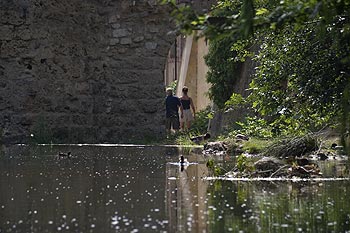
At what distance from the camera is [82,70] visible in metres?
19.2

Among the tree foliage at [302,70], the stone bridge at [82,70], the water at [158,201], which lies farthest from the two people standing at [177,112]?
the water at [158,201]

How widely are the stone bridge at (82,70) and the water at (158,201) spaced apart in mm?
7323

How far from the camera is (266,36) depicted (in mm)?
11320

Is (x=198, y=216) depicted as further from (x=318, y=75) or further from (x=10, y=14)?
(x=10, y=14)

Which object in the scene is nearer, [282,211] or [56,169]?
[282,211]

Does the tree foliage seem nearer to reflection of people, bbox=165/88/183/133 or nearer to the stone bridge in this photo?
the stone bridge

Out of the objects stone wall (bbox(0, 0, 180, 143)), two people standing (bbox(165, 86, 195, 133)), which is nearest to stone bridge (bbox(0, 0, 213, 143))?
stone wall (bbox(0, 0, 180, 143))

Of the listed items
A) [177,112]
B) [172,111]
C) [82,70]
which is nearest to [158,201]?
[82,70]

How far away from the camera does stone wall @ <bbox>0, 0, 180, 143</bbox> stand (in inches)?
721

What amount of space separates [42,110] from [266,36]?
26.0 ft

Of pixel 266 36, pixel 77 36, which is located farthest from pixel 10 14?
pixel 266 36

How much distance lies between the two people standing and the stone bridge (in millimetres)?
2802

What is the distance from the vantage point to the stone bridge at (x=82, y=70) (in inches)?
720

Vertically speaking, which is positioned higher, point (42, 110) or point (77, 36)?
point (77, 36)
